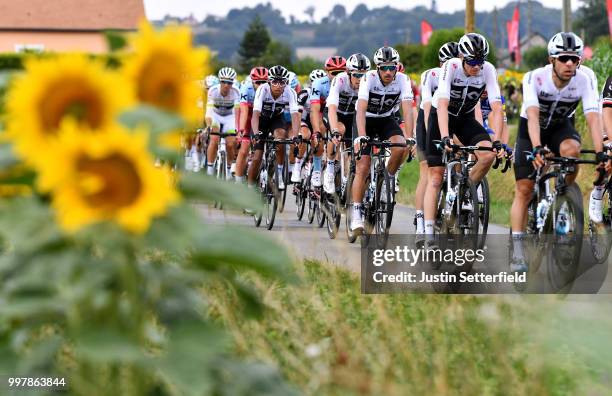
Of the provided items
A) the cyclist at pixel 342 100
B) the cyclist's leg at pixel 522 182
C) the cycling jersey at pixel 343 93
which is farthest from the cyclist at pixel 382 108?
the cyclist's leg at pixel 522 182

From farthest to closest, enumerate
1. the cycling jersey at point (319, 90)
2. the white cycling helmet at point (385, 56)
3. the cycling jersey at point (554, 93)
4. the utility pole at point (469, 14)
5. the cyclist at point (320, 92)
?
the utility pole at point (469, 14) → the cycling jersey at point (319, 90) → the cyclist at point (320, 92) → the white cycling helmet at point (385, 56) → the cycling jersey at point (554, 93)

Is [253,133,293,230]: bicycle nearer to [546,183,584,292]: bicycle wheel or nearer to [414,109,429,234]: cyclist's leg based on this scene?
[414,109,429,234]: cyclist's leg

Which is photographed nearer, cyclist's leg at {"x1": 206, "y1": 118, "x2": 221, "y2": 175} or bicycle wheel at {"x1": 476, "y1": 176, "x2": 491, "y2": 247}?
bicycle wheel at {"x1": 476, "y1": 176, "x2": 491, "y2": 247}

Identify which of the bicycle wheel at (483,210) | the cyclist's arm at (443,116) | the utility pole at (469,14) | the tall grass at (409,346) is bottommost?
the tall grass at (409,346)

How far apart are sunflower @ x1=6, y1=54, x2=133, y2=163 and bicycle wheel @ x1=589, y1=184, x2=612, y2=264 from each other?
8218mm

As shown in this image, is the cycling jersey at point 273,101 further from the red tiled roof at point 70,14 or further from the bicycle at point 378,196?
the red tiled roof at point 70,14

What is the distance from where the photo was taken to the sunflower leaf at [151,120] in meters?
2.96

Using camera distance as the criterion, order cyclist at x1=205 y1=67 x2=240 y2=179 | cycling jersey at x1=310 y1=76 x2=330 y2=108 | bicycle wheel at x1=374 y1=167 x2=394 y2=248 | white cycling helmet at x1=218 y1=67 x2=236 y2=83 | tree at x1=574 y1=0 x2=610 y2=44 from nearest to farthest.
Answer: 1. bicycle wheel at x1=374 y1=167 x2=394 y2=248
2. cycling jersey at x1=310 y1=76 x2=330 y2=108
3. white cycling helmet at x1=218 y1=67 x2=236 y2=83
4. cyclist at x1=205 y1=67 x2=240 y2=179
5. tree at x1=574 y1=0 x2=610 y2=44

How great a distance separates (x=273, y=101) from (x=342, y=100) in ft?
7.53

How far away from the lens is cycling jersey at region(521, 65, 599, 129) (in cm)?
996

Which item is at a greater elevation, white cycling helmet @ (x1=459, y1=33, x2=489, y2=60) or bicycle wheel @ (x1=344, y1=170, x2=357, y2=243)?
white cycling helmet @ (x1=459, y1=33, x2=489, y2=60)

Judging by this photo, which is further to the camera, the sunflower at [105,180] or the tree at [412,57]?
the tree at [412,57]

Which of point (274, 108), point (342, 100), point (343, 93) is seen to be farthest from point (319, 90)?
point (343, 93)

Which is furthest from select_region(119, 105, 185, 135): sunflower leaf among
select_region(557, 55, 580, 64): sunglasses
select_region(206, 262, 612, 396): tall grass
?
select_region(557, 55, 580, 64): sunglasses
